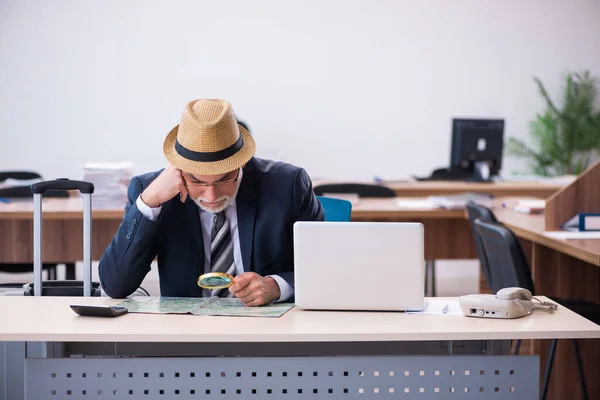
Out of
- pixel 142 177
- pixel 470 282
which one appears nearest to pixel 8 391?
pixel 142 177

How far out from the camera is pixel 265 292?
7.08 ft

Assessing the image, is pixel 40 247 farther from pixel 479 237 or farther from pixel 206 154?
pixel 479 237

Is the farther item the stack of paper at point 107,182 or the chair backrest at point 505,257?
the stack of paper at point 107,182

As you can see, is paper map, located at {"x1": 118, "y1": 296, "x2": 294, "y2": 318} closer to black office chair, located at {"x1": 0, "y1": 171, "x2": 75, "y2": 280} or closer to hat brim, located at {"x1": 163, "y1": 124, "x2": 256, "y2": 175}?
hat brim, located at {"x1": 163, "y1": 124, "x2": 256, "y2": 175}

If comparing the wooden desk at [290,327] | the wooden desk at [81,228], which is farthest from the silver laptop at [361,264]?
the wooden desk at [81,228]

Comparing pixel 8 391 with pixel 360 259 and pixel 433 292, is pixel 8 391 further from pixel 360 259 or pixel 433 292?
pixel 433 292

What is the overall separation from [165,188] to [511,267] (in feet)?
4.73

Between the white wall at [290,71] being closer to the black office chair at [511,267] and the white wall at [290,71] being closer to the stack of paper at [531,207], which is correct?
the stack of paper at [531,207]

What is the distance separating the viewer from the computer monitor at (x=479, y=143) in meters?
6.16

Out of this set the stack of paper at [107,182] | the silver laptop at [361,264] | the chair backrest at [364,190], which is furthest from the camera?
the chair backrest at [364,190]

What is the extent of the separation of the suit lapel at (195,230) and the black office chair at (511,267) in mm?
1216

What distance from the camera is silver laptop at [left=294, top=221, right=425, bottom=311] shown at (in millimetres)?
1934

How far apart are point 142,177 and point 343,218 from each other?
88 centimetres

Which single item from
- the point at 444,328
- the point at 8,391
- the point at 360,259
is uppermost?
the point at 360,259
